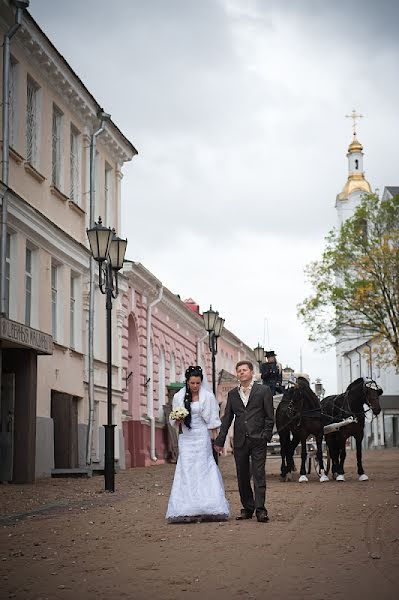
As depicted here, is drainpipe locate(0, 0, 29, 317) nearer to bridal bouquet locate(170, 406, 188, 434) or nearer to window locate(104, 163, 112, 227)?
bridal bouquet locate(170, 406, 188, 434)

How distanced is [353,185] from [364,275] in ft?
181

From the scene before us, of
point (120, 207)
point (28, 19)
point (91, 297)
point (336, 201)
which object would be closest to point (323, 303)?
point (120, 207)

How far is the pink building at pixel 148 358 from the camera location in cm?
3297

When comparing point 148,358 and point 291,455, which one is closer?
point 291,455

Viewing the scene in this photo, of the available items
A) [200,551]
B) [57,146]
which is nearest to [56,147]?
[57,146]

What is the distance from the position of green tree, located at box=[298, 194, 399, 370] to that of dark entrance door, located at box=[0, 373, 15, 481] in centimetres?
2351

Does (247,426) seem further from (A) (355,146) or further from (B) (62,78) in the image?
(A) (355,146)

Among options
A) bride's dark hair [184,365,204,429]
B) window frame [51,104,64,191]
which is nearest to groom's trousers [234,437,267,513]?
bride's dark hair [184,365,204,429]

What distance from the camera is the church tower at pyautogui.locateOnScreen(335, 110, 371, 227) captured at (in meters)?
95.2

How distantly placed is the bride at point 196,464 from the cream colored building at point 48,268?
5932 millimetres

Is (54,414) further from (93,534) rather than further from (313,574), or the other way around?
(313,574)

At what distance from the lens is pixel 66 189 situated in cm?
2638

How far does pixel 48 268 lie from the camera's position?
24.5 metres

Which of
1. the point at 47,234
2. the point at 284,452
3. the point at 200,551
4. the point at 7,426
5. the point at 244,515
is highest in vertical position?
the point at 47,234
